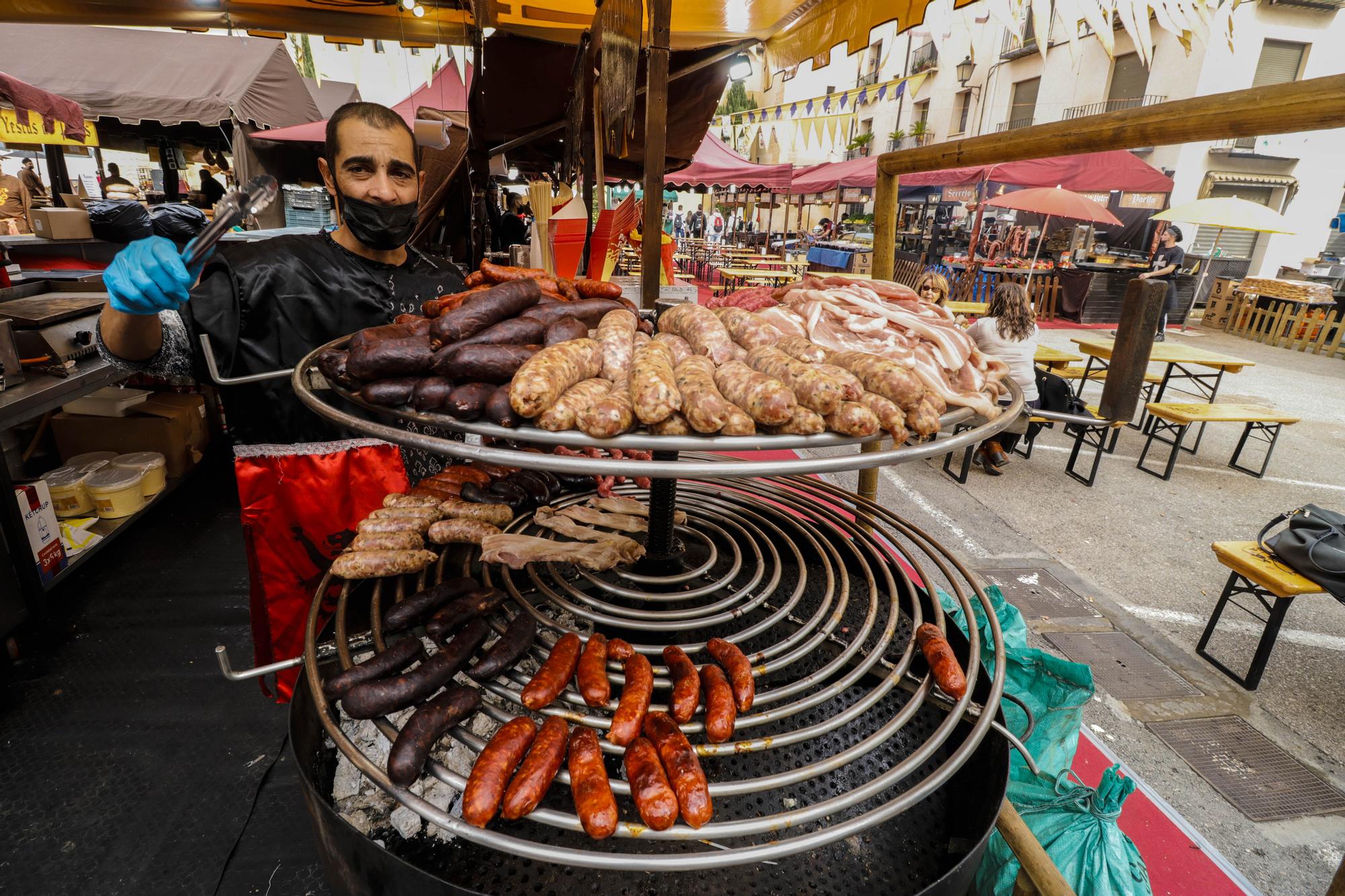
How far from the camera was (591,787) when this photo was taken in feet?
4.19

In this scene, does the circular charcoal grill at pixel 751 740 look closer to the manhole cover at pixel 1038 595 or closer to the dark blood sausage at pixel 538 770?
the dark blood sausage at pixel 538 770

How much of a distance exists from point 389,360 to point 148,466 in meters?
4.47

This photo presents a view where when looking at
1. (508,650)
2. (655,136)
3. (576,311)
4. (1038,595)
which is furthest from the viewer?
(1038,595)

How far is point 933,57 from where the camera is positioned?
3253cm

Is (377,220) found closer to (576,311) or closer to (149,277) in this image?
(149,277)

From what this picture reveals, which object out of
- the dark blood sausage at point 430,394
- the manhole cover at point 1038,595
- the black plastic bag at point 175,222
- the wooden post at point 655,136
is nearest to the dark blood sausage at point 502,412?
the dark blood sausage at point 430,394

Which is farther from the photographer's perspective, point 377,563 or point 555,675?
point 377,563

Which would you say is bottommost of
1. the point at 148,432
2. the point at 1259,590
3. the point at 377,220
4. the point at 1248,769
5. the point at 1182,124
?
the point at 1248,769

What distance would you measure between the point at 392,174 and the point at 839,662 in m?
2.76

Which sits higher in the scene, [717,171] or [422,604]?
[717,171]

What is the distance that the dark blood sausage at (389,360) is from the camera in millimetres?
1468

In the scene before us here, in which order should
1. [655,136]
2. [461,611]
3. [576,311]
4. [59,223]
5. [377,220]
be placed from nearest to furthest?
[461,611] → [576,311] → [655,136] → [377,220] → [59,223]

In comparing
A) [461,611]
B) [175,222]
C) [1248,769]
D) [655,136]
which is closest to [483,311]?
[461,611]

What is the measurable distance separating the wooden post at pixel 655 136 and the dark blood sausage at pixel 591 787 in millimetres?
2208
